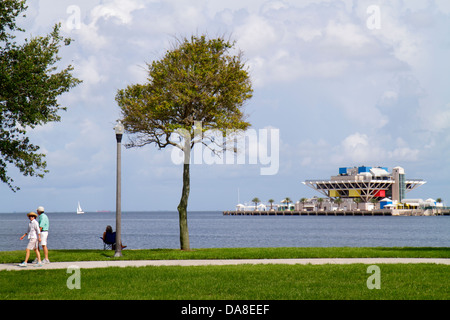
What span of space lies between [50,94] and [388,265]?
621 inches

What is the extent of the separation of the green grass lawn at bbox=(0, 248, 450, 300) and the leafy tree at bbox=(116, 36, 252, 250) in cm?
943

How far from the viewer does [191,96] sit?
25.3 m

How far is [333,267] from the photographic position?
56.5ft

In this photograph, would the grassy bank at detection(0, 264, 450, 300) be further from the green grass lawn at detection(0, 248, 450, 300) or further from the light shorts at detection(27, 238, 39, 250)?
the light shorts at detection(27, 238, 39, 250)

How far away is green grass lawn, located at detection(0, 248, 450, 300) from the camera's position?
12469mm

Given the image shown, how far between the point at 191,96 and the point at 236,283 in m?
A: 12.7

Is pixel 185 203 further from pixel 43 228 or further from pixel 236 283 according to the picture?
pixel 236 283

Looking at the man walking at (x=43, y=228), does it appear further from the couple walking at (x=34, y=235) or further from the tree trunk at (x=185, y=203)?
the tree trunk at (x=185, y=203)

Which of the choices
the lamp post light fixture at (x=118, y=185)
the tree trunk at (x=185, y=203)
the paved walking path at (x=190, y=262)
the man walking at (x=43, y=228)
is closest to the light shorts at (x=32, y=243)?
the man walking at (x=43, y=228)

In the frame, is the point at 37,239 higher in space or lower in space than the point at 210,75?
lower

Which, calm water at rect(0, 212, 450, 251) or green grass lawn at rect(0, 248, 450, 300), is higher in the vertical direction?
green grass lawn at rect(0, 248, 450, 300)

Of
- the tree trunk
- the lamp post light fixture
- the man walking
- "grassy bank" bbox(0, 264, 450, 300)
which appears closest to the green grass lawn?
"grassy bank" bbox(0, 264, 450, 300)

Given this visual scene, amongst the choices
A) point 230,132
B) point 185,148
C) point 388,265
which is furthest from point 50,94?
point 388,265
